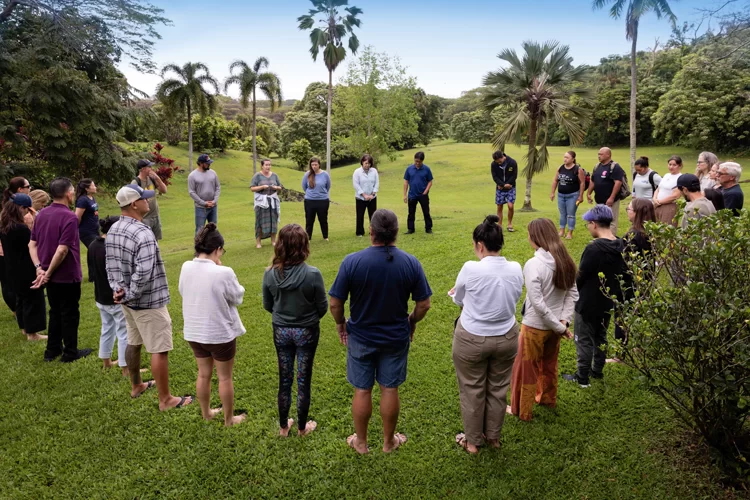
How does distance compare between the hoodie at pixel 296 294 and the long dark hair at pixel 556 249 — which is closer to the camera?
the hoodie at pixel 296 294

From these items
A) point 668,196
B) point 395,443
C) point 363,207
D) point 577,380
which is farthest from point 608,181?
point 395,443

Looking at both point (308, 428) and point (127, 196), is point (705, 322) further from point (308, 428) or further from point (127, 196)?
point (127, 196)

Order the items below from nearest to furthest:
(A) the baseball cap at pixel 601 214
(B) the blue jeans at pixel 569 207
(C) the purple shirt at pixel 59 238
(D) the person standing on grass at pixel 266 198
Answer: (A) the baseball cap at pixel 601 214 < (C) the purple shirt at pixel 59 238 < (B) the blue jeans at pixel 569 207 < (D) the person standing on grass at pixel 266 198

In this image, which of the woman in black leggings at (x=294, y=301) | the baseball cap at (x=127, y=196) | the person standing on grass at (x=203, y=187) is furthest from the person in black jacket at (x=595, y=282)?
the person standing on grass at (x=203, y=187)

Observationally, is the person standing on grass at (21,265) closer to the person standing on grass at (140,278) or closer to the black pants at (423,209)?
the person standing on grass at (140,278)

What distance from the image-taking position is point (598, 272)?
461 centimetres

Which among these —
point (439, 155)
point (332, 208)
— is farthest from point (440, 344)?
point (439, 155)

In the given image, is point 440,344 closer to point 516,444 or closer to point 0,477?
point 516,444

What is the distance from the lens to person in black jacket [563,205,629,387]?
455cm

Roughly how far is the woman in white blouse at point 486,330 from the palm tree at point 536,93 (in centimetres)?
1222

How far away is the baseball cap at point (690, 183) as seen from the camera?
580 cm

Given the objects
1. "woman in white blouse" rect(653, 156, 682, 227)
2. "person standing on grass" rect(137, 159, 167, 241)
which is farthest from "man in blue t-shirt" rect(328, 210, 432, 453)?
"person standing on grass" rect(137, 159, 167, 241)

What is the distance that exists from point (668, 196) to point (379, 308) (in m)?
6.04

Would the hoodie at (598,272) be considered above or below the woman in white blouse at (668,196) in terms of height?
below
